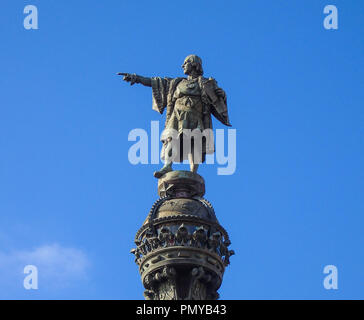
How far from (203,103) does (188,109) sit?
518mm

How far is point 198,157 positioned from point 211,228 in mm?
3277

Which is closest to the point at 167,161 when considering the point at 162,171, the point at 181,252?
the point at 162,171

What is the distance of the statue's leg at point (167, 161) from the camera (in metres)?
31.5

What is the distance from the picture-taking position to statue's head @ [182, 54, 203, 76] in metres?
33.5

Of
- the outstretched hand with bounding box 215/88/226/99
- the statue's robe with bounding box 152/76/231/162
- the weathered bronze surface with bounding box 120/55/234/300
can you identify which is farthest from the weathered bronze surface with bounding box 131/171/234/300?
the outstretched hand with bounding box 215/88/226/99

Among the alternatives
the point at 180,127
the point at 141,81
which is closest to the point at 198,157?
the point at 180,127

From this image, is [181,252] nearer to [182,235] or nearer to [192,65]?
[182,235]

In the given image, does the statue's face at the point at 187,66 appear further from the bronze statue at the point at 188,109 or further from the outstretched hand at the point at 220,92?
the outstretched hand at the point at 220,92

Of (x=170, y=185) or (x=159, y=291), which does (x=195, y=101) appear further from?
(x=159, y=291)

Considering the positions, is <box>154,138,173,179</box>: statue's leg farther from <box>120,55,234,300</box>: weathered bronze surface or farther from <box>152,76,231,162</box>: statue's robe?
<box>152,76,231,162</box>: statue's robe

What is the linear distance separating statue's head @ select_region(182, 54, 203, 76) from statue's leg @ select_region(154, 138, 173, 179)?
97.8 inches

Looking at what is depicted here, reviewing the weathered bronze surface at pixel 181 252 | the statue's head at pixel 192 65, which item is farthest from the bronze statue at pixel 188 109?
the weathered bronze surface at pixel 181 252

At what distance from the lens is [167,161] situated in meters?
32.0
